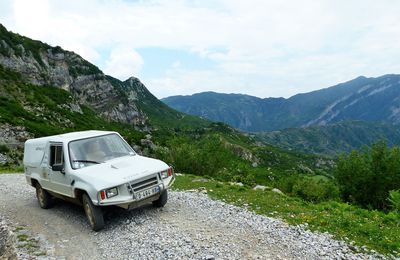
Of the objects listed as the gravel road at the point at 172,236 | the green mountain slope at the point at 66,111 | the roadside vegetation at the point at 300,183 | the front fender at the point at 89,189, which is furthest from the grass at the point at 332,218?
the green mountain slope at the point at 66,111

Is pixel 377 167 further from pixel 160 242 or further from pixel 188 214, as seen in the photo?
pixel 160 242

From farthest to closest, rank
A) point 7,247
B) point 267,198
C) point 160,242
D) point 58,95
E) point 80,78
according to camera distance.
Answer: point 80,78
point 58,95
point 267,198
point 7,247
point 160,242

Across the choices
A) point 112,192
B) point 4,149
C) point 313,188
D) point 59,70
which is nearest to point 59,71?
→ point 59,70

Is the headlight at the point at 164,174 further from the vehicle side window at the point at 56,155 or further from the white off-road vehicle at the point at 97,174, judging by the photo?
the vehicle side window at the point at 56,155

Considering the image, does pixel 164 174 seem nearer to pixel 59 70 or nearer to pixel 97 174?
pixel 97 174

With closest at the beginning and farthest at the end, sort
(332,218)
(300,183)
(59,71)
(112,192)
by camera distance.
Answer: (112,192) < (332,218) < (300,183) < (59,71)

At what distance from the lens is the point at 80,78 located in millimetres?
179125

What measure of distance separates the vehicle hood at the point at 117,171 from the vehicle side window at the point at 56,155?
1.61 meters

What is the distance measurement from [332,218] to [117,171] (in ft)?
27.9

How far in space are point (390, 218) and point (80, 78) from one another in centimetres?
18023

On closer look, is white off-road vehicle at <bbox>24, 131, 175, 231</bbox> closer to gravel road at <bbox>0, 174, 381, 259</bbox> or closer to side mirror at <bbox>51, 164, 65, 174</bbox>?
side mirror at <bbox>51, 164, 65, 174</bbox>

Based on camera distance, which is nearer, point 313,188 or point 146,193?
point 146,193

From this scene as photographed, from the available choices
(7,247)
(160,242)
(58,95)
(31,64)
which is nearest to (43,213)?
(7,247)

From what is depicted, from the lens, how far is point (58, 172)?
49.0 ft
